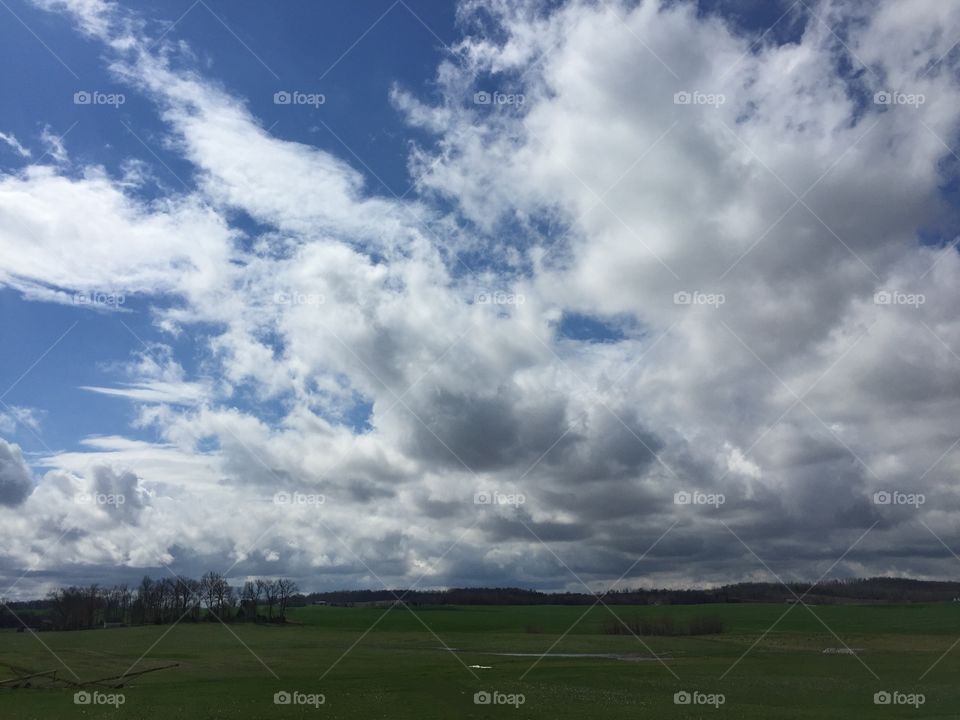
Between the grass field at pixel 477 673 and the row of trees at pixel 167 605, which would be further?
the row of trees at pixel 167 605

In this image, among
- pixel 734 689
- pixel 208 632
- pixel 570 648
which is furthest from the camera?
pixel 208 632

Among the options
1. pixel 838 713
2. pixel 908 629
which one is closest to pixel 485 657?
pixel 838 713

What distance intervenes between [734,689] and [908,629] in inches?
4240

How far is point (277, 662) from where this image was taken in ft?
252

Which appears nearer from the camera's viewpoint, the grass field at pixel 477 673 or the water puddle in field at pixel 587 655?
the grass field at pixel 477 673

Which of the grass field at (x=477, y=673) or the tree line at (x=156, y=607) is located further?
the tree line at (x=156, y=607)

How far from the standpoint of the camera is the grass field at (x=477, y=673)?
148ft

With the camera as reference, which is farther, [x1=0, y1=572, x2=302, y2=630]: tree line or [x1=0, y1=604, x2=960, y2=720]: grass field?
[x1=0, y1=572, x2=302, y2=630]: tree line

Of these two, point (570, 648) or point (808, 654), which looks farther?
point (570, 648)

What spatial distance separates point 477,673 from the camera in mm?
65125

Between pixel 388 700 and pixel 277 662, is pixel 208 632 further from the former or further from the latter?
pixel 388 700

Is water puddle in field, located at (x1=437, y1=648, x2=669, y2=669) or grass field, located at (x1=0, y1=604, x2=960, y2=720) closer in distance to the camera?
grass field, located at (x1=0, y1=604, x2=960, y2=720)

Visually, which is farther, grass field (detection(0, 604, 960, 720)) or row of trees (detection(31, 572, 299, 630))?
row of trees (detection(31, 572, 299, 630))

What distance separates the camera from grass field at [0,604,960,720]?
45.0 metres
